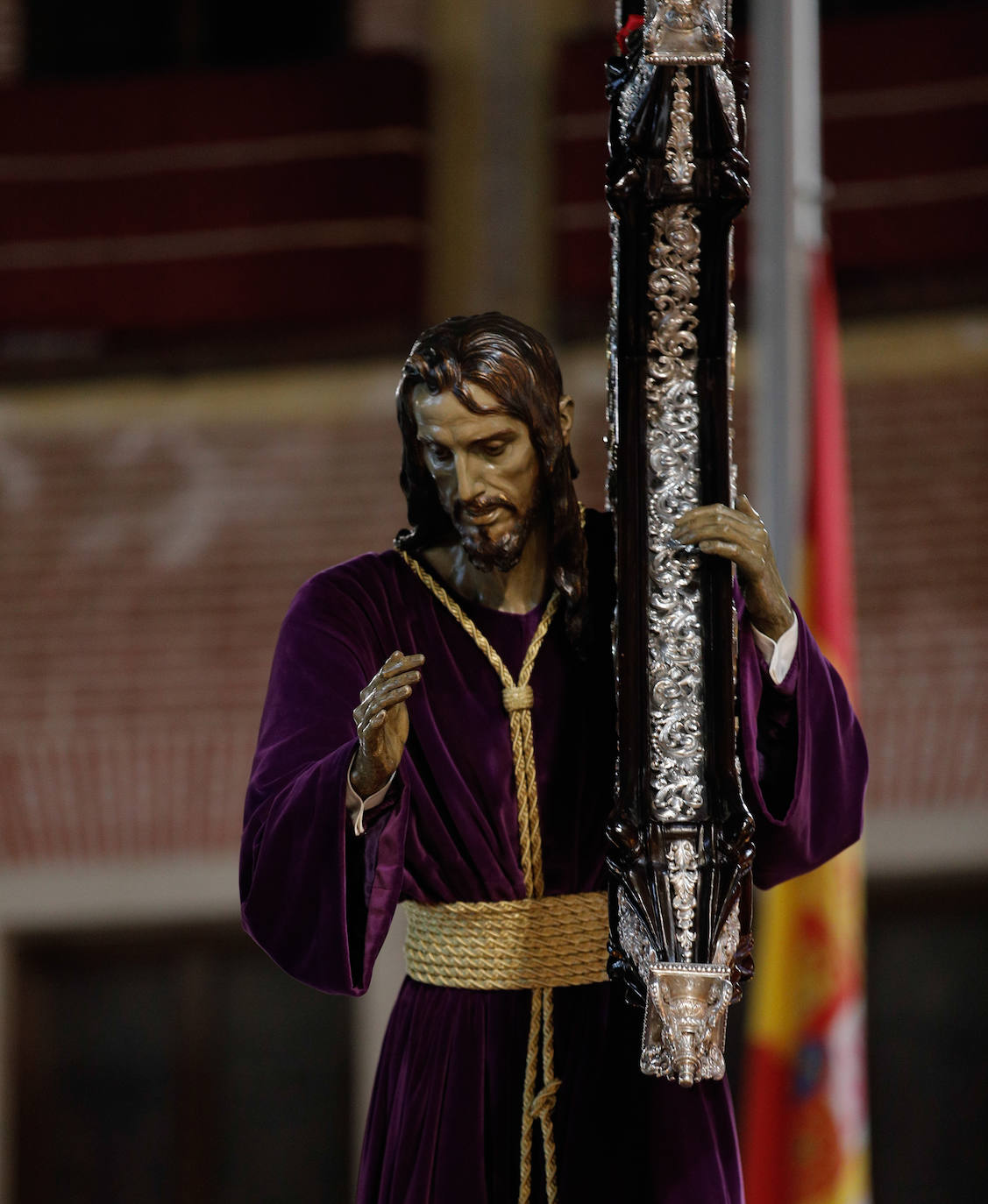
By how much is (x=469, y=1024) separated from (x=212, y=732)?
3.57 meters

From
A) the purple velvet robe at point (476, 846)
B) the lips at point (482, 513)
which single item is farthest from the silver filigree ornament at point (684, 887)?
the lips at point (482, 513)

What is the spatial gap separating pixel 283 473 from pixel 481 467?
12.3 ft

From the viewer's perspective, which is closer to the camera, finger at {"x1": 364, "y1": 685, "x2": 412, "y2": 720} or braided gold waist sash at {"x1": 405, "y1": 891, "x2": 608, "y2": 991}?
finger at {"x1": 364, "y1": 685, "x2": 412, "y2": 720}

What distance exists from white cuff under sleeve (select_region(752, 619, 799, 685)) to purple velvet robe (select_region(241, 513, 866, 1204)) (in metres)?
0.01

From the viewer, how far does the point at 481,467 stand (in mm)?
2145

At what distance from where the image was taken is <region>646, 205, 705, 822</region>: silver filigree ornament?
206 centimetres

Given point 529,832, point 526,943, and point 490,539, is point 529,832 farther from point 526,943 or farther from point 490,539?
point 490,539

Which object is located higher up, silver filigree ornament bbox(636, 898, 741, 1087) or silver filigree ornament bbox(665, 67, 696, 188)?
silver filigree ornament bbox(665, 67, 696, 188)

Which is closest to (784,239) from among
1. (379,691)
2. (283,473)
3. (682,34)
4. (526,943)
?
(682,34)

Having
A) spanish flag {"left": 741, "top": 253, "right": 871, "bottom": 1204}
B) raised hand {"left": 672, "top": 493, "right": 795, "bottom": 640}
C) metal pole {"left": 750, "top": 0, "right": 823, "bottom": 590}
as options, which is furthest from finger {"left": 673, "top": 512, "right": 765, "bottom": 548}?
spanish flag {"left": 741, "top": 253, "right": 871, "bottom": 1204}

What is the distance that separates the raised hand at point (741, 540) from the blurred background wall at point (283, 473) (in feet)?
11.2

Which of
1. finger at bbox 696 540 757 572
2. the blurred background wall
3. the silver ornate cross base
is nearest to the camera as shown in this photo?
the silver ornate cross base

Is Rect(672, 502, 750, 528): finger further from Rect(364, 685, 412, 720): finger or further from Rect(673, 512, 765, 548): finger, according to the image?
Rect(364, 685, 412, 720): finger

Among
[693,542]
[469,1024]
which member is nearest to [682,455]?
[693,542]
